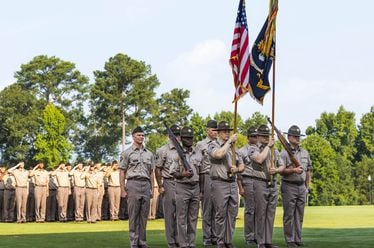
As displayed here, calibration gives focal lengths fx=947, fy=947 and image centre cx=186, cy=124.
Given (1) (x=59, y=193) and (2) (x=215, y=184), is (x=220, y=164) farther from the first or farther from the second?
(1) (x=59, y=193)

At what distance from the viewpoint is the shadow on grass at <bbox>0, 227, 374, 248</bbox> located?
53.9 ft

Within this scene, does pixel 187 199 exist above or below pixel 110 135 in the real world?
below

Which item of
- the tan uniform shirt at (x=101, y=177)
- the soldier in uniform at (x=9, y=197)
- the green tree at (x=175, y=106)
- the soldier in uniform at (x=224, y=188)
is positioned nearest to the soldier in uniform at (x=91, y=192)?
the tan uniform shirt at (x=101, y=177)

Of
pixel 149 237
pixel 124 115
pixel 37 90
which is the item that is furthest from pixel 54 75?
pixel 149 237

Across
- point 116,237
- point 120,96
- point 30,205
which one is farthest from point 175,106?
point 116,237

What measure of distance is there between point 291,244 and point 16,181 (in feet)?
43.3

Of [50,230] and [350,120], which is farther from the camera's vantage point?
[350,120]

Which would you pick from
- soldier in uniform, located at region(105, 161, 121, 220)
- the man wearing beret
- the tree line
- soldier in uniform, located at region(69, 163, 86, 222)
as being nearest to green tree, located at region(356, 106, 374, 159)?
the tree line

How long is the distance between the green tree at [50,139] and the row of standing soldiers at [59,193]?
162 feet

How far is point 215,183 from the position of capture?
48.5 feet

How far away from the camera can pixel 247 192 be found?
16.4 m

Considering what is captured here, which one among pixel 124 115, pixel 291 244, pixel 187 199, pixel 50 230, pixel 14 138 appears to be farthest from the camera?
pixel 124 115

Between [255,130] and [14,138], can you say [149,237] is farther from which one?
[14,138]

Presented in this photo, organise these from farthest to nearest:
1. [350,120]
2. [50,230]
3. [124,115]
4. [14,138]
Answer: [350,120], [124,115], [14,138], [50,230]
